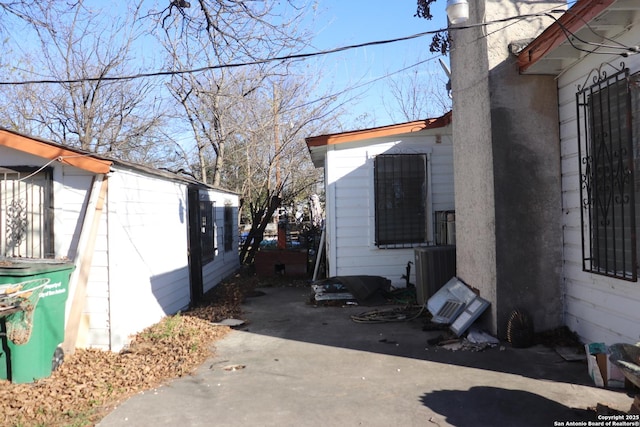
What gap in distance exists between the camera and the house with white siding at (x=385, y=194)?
9.45m

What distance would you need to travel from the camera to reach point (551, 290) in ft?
18.4

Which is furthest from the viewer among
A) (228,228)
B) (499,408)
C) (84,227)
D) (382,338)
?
(228,228)

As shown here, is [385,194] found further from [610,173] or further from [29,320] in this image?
[29,320]

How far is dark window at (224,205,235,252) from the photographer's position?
1238 cm

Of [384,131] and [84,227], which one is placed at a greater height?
[384,131]

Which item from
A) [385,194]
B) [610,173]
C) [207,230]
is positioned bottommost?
[207,230]

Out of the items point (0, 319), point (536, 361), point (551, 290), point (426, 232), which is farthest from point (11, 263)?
point (426, 232)

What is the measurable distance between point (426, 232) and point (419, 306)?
2196mm

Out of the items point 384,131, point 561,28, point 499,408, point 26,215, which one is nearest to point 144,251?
point 26,215

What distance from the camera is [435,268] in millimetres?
7461

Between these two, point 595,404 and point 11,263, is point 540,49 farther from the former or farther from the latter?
point 11,263

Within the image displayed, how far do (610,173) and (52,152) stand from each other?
5.93 meters

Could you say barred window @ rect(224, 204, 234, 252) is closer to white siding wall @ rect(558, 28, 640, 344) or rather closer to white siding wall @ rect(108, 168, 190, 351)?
white siding wall @ rect(108, 168, 190, 351)

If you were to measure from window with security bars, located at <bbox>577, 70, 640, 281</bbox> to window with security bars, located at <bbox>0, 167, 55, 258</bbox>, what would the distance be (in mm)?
6018
